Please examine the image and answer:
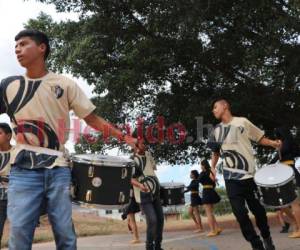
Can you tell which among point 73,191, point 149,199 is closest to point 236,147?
point 149,199

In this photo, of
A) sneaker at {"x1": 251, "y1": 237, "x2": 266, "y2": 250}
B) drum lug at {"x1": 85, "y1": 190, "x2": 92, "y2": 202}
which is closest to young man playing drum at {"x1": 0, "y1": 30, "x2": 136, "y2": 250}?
drum lug at {"x1": 85, "y1": 190, "x2": 92, "y2": 202}

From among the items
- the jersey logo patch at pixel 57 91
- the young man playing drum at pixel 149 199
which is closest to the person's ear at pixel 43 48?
the jersey logo patch at pixel 57 91

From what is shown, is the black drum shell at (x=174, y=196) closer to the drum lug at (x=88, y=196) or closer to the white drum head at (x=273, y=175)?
the white drum head at (x=273, y=175)

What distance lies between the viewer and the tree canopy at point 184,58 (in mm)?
12617

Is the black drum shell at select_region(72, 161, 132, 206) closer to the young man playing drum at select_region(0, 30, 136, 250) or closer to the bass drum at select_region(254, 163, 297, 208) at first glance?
the young man playing drum at select_region(0, 30, 136, 250)

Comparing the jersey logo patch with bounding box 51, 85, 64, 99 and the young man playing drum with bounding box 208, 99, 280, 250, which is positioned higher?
the jersey logo patch with bounding box 51, 85, 64, 99

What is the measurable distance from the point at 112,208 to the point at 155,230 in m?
Answer: 3.38

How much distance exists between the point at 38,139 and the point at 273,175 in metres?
3.95

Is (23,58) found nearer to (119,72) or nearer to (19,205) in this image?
(19,205)

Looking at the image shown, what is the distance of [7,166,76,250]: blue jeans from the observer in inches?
140

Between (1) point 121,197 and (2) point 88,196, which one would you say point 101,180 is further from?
(1) point 121,197

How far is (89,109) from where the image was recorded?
3.99m

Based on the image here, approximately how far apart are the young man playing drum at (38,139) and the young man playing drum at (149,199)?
364 cm

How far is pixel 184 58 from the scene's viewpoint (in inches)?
549
